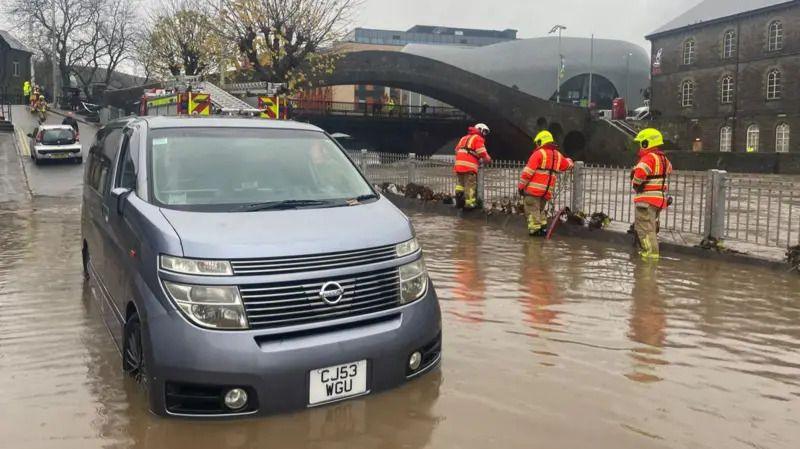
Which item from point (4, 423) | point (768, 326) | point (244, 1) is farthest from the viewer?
point (244, 1)

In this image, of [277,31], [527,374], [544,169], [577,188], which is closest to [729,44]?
[277,31]

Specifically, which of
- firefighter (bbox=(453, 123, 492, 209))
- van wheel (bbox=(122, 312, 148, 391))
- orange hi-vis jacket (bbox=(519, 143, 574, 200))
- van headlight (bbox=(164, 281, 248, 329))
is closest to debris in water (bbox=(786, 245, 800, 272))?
orange hi-vis jacket (bbox=(519, 143, 574, 200))

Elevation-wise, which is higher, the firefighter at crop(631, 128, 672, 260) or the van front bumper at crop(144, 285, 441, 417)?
the firefighter at crop(631, 128, 672, 260)

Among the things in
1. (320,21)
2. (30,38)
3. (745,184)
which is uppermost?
(30,38)

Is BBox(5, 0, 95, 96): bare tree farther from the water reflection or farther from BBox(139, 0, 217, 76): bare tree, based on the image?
the water reflection

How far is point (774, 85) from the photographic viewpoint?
1842 inches

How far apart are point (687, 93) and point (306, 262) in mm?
55965

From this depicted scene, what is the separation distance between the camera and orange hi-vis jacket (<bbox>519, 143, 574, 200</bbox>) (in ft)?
35.3

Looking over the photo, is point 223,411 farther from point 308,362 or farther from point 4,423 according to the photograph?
point 4,423

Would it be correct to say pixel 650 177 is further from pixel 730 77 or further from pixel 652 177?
pixel 730 77

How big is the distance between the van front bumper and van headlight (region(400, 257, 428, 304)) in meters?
0.29

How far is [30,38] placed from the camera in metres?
54.4

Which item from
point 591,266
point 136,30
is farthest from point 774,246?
point 136,30

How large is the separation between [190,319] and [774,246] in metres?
8.78
